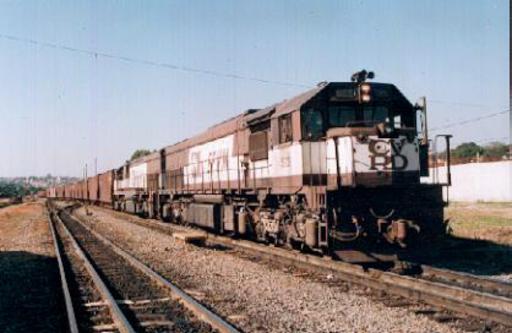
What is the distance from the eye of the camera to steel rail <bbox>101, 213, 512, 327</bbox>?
7.34 metres

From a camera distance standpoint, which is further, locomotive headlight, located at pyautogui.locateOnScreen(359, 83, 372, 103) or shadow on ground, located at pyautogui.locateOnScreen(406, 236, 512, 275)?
locomotive headlight, located at pyautogui.locateOnScreen(359, 83, 372, 103)

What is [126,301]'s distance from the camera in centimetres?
907

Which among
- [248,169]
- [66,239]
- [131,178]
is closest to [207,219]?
[248,169]

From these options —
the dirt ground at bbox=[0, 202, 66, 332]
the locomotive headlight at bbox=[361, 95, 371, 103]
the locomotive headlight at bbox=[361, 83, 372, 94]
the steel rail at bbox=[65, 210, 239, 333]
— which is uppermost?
the locomotive headlight at bbox=[361, 83, 372, 94]

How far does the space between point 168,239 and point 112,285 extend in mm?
9223

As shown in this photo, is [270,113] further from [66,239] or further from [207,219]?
[66,239]

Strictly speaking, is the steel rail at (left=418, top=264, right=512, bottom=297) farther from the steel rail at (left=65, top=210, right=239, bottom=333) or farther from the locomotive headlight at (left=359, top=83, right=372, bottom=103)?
the steel rail at (left=65, top=210, right=239, bottom=333)

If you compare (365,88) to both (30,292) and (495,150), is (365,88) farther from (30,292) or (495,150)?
(495,150)

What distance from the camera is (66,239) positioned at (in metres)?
21.6

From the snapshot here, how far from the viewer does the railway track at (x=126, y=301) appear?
7.40 m

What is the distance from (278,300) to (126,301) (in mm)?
2378

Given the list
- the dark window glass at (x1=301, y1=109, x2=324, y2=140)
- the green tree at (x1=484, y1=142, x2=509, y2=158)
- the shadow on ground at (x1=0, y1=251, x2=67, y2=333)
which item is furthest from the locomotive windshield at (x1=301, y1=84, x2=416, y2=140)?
the green tree at (x1=484, y1=142, x2=509, y2=158)

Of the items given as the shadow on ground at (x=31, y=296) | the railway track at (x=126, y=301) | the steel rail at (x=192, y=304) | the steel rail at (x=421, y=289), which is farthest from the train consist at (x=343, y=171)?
the shadow on ground at (x=31, y=296)

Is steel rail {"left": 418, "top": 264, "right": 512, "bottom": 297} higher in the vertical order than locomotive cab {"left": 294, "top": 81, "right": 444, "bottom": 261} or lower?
lower
